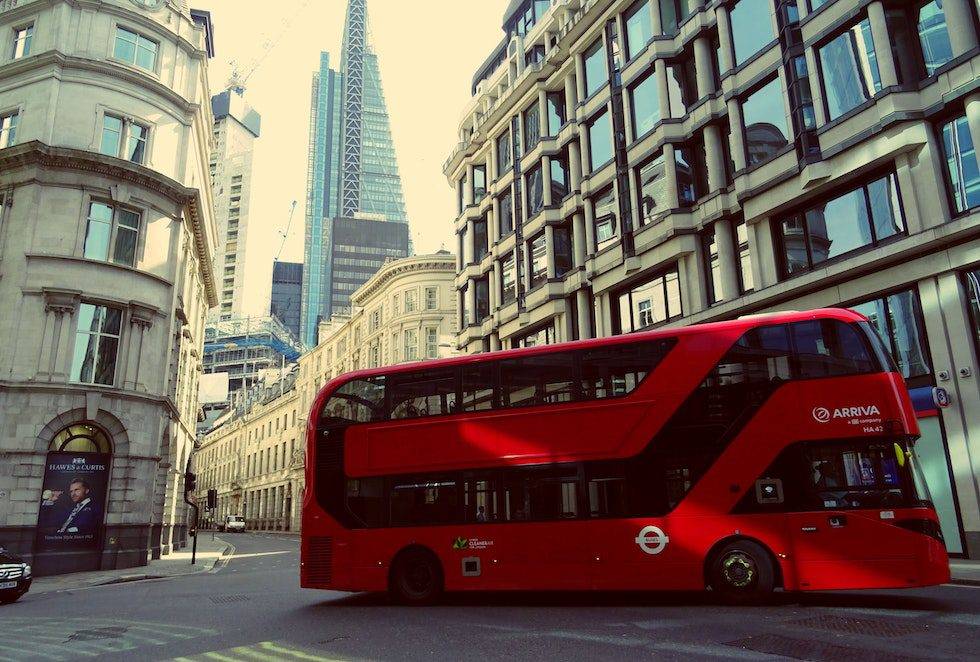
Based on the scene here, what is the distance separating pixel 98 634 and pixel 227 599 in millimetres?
3992

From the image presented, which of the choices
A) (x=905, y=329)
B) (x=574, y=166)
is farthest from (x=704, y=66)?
(x=905, y=329)

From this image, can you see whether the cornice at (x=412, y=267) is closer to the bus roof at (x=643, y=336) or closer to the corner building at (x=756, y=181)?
the corner building at (x=756, y=181)

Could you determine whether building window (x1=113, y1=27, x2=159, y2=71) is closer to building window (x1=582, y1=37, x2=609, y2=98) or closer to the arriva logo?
building window (x1=582, y1=37, x2=609, y2=98)

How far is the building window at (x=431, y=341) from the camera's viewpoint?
60.3 meters

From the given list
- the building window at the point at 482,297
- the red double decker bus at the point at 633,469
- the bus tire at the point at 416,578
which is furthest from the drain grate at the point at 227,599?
the building window at the point at 482,297

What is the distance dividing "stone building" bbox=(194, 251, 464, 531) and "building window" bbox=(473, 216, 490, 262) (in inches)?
644

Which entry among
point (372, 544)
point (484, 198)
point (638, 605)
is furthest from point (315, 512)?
point (484, 198)

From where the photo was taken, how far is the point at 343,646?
339 inches

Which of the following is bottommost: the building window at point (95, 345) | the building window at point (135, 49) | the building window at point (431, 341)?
the building window at point (95, 345)

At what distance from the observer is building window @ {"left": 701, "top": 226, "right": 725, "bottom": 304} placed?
24.0m

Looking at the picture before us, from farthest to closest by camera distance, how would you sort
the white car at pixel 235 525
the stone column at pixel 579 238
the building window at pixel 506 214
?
the white car at pixel 235 525, the building window at pixel 506 214, the stone column at pixel 579 238

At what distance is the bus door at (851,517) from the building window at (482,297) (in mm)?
29460

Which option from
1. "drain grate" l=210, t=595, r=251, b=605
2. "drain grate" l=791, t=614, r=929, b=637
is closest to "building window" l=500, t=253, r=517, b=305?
"drain grate" l=210, t=595, r=251, b=605

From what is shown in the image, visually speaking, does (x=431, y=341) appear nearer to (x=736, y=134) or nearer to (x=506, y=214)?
(x=506, y=214)
